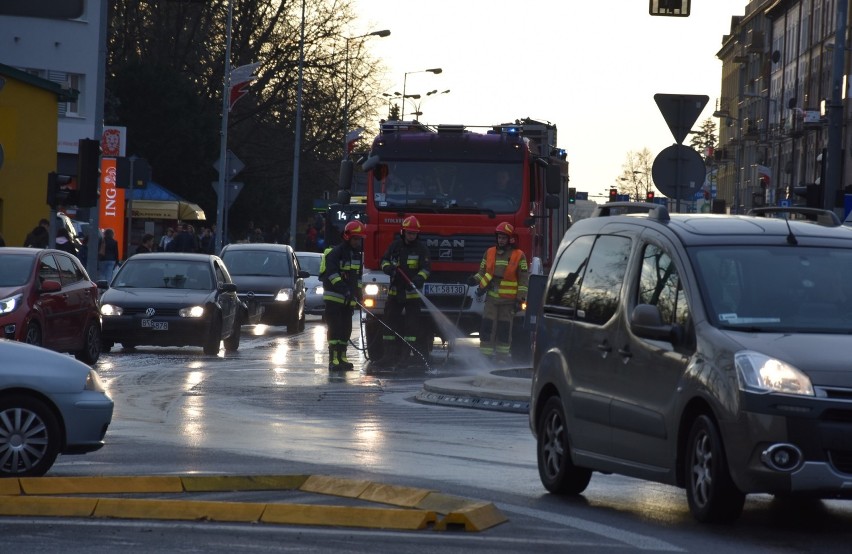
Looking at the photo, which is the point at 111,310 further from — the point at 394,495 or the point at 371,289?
the point at 394,495

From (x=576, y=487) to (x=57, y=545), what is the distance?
3745mm

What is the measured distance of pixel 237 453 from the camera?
1313 centimetres

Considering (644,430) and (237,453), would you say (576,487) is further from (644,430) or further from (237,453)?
(237,453)

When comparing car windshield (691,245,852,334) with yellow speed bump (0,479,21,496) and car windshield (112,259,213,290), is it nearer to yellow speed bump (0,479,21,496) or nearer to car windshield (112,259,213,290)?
yellow speed bump (0,479,21,496)

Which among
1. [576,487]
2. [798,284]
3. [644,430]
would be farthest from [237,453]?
[798,284]

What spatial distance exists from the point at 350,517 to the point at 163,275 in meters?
18.9

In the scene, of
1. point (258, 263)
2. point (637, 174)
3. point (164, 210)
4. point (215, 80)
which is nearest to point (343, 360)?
point (258, 263)

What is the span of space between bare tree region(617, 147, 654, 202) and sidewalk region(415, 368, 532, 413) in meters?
136

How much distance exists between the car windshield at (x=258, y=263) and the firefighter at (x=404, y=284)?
10397mm

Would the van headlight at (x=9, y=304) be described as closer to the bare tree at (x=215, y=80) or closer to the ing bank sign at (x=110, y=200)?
the ing bank sign at (x=110, y=200)

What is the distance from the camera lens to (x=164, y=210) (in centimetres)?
6088

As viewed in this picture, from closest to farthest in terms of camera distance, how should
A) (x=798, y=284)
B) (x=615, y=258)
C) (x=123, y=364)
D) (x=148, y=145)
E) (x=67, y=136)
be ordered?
(x=798, y=284)
(x=615, y=258)
(x=123, y=364)
(x=67, y=136)
(x=148, y=145)

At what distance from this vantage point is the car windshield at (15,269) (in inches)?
873

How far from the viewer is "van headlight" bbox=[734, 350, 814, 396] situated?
890cm
